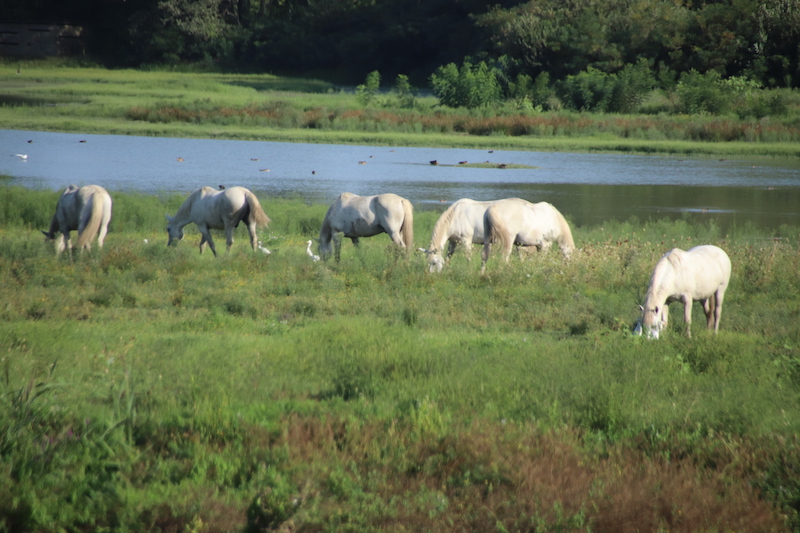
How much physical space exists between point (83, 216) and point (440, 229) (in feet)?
19.6

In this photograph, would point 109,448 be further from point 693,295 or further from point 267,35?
point 267,35

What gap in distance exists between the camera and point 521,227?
14859 millimetres

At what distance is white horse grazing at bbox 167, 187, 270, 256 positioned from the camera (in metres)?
15.7

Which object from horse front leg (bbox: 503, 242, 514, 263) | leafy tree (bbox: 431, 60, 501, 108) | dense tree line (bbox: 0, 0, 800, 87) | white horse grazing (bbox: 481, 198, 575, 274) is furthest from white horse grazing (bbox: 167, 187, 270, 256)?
dense tree line (bbox: 0, 0, 800, 87)

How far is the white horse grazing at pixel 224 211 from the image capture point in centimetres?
1574

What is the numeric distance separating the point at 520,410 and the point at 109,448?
9.92ft

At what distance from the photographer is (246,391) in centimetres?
703

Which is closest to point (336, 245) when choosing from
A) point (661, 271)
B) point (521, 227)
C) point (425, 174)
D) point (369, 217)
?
point (369, 217)

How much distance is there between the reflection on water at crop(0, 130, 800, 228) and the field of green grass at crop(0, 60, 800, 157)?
141 centimetres

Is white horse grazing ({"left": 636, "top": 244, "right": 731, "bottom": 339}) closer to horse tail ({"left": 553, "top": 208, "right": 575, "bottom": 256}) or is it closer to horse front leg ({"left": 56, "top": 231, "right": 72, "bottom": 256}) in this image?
horse tail ({"left": 553, "top": 208, "right": 575, "bottom": 256})

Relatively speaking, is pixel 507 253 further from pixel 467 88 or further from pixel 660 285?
pixel 467 88

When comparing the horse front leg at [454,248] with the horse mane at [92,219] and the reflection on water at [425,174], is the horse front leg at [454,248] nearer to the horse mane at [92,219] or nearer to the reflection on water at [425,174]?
the horse mane at [92,219]

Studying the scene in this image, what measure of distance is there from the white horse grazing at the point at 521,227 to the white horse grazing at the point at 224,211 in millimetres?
4132

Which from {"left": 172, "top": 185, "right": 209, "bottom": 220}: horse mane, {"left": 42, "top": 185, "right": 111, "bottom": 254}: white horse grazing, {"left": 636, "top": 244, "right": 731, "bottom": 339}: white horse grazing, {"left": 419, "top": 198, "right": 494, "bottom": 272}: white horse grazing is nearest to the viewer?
{"left": 636, "top": 244, "right": 731, "bottom": 339}: white horse grazing
